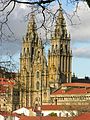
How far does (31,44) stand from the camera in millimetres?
84500

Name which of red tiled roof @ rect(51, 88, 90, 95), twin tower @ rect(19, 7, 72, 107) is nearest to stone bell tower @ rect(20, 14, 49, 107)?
twin tower @ rect(19, 7, 72, 107)

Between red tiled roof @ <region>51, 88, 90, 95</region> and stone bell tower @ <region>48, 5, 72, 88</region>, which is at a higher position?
stone bell tower @ <region>48, 5, 72, 88</region>

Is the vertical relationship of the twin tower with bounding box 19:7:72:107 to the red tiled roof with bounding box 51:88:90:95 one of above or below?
above

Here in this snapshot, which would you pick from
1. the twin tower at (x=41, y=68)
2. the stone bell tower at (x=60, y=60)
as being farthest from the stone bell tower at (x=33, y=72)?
the stone bell tower at (x=60, y=60)

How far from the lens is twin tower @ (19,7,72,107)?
83.2 m

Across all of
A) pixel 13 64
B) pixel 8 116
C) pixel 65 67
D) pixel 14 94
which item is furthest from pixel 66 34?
pixel 13 64

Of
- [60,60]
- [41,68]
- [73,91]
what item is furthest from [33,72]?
[73,91]

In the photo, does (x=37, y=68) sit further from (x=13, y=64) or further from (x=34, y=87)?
(x=13, y=64)

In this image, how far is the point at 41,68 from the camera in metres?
83.7

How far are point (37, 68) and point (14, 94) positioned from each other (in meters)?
5.93

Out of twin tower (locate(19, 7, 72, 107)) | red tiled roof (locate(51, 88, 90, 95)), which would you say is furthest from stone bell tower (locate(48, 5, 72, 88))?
red tiled roof (locate(51, 88, 90, 95))

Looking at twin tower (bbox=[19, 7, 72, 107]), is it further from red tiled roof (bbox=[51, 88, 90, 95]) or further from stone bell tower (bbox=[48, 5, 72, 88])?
red tiled roof (bbox=[51, 88, 90, 95])

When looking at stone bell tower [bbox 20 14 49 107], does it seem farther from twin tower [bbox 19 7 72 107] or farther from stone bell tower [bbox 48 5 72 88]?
stone bell tower [bbox 48 5 72 88]

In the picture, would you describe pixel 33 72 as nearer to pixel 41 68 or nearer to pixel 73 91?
pixel 41 68
